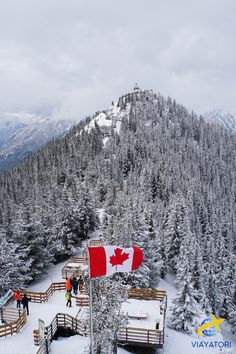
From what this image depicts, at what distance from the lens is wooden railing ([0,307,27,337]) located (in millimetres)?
16562

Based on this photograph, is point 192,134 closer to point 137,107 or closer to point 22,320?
point 137,107

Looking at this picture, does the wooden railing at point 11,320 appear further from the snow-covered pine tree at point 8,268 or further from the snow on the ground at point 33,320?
the snow-covered pine tree at point 8,268

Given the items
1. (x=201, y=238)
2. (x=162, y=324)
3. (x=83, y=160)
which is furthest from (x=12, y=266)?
(x=83, y=160)

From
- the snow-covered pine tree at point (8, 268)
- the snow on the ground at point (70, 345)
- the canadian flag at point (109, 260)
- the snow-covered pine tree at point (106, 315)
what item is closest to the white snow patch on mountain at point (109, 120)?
the snow-covered pine tree at point (8, 268)

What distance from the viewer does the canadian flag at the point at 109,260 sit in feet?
37.5

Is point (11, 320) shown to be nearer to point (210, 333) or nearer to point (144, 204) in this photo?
point (210, 333)

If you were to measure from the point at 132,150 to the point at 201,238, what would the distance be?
189 feet

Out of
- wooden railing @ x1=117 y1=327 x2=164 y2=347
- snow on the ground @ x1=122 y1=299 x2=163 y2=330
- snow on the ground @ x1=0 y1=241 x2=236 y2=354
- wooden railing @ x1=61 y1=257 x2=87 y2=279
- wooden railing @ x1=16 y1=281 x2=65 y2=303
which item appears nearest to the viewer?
snow on the ground @ x1=0 y1=241 x2=236 y2=354

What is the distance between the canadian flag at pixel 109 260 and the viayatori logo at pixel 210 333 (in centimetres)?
1220

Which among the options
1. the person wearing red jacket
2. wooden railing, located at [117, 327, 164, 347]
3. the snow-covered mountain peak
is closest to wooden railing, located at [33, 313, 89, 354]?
wooden railing, located at [117, 327, 164, 347]

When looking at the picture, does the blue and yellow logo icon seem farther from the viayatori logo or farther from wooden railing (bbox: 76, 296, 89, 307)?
wooden railing (bbox: 76, 296, 89, 307)

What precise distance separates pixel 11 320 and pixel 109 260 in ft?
36.3

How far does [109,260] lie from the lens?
1153 cm

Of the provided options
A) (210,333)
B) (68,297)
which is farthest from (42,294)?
(210,333)
